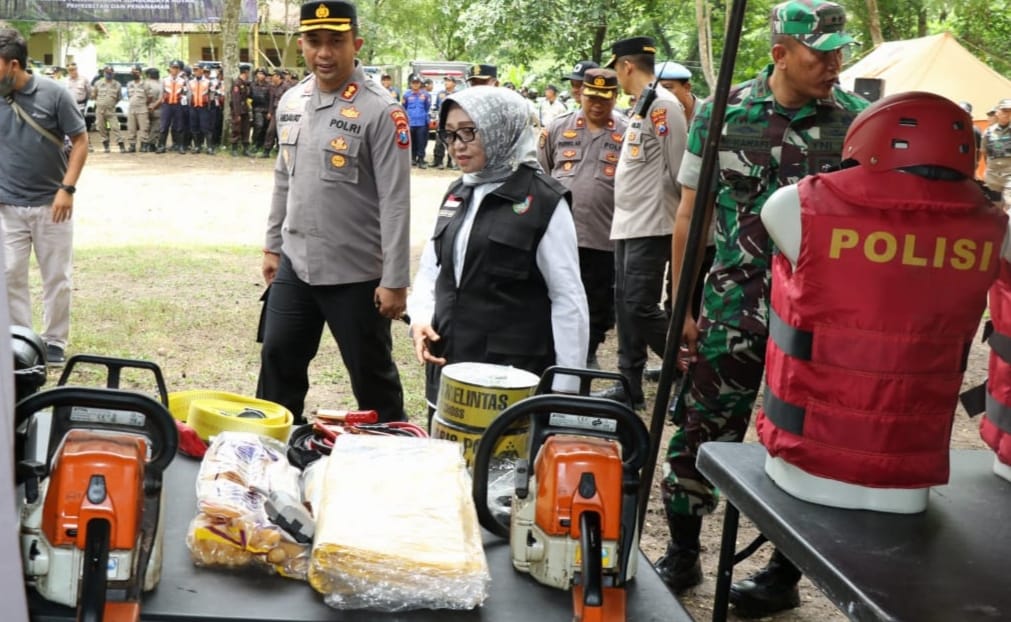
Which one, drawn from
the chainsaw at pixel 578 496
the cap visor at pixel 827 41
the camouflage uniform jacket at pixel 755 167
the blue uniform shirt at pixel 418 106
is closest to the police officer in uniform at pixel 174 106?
the blue uniform shirt at pixel 418 106

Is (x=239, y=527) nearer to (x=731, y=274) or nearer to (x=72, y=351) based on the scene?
(x=731, y=274)

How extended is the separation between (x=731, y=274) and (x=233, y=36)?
21.7m

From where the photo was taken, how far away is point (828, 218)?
88.2 inches

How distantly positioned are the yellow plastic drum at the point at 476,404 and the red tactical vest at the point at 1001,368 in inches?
41.8

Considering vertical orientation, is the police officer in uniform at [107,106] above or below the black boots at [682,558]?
above

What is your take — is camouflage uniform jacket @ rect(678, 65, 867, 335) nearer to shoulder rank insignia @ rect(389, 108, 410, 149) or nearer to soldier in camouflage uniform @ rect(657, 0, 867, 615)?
soldier in camouflage uniform @ rect(657, 0, 867, 615)

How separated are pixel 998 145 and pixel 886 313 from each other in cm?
1099

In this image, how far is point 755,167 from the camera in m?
3.48

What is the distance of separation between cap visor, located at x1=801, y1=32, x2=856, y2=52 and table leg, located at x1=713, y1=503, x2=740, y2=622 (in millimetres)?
1374

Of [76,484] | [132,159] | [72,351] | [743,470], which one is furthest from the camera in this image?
[132,159]

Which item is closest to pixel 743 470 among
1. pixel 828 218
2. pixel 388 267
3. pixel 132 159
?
pixel 828 218

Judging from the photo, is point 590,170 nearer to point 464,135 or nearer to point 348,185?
point 348,185

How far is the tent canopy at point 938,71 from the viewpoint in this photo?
41.9 feet

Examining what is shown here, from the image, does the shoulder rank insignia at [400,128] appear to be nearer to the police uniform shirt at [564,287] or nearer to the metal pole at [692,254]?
the police uniform shirt at [564,287]
